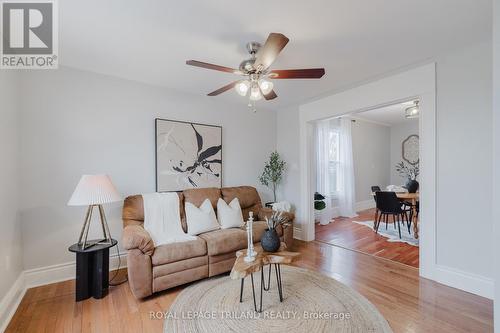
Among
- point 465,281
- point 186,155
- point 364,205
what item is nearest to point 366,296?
point 465,281

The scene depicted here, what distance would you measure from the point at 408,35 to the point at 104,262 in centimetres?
378

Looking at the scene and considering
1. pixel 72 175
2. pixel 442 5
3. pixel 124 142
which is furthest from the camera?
pixel 124 142

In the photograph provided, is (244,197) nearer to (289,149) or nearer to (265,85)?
(289,149)

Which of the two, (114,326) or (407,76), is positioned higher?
(407,76)

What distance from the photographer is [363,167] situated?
22.2 feet

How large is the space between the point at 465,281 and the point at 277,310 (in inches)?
80.9

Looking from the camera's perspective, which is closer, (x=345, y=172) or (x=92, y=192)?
(x=92, y=192)

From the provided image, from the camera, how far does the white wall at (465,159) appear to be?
2328 mm

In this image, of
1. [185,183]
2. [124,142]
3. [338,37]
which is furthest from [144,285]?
[338,37]

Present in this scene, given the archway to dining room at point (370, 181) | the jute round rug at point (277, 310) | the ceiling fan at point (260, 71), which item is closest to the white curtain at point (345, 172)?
the archway to dining room at point (370, 181)

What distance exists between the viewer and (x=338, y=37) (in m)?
2.21

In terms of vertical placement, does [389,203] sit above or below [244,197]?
below

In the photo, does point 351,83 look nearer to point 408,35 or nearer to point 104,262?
point 408,35

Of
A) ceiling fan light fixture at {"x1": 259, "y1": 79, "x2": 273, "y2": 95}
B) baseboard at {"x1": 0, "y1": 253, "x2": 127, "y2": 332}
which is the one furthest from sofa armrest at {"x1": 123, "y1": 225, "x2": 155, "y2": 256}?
ceiling fan light fixture at {"x1": 259, "y1": 79, "x2": 273, "y2": 95}
